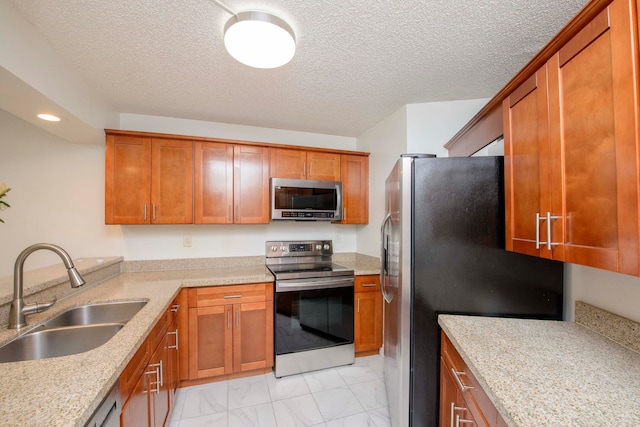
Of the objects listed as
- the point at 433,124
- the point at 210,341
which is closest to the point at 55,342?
the point at 210,341

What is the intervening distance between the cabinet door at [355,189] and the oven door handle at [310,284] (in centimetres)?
72

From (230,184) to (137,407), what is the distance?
1.78 metres

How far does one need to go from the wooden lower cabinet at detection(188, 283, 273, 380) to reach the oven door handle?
12cm

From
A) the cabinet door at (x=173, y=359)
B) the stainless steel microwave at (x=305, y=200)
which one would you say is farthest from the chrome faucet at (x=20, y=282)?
the stainless steel microwave at (x=305, y=200)

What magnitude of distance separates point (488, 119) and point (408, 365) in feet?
4.72

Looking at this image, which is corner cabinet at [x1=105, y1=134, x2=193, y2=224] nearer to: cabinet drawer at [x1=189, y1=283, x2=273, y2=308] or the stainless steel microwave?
cabinet drawer at [x1=189, y1=283, x2=273, y2=308]

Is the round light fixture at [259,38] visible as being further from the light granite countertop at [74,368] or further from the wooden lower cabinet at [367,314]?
the wooden lower cabinet at [367,314]

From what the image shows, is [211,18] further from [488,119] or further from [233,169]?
[488,119]

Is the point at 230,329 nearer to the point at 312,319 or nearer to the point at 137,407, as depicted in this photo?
the point at 312,319

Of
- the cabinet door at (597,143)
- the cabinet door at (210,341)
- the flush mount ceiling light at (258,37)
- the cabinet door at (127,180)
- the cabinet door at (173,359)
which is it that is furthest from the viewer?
the cabinet door at (127,180)

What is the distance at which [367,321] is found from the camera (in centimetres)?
258

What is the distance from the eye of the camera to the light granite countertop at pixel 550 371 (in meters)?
0.72

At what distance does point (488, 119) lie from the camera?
1.52 m

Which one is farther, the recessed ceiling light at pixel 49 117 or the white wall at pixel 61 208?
the white wall at pixel 61 208
